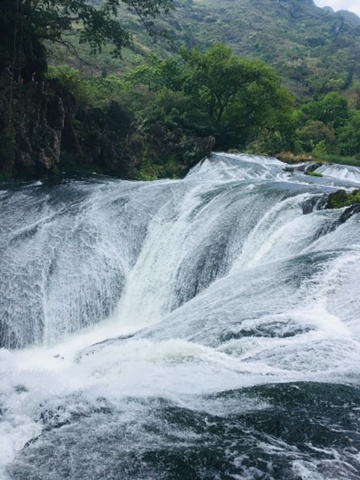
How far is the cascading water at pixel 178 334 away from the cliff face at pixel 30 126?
1.34 metres

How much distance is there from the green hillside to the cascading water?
Result: 47496 mm

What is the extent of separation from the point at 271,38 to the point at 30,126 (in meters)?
106

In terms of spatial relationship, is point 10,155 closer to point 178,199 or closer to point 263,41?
point 178,199

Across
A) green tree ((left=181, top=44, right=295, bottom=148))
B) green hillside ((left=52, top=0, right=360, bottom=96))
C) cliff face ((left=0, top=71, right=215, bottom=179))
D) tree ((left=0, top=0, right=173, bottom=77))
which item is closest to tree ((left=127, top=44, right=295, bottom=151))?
green tree ((left=181, top=44, right=295, bottom=148))

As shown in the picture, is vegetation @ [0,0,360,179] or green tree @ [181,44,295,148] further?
green tree @ [181,44,295,148]

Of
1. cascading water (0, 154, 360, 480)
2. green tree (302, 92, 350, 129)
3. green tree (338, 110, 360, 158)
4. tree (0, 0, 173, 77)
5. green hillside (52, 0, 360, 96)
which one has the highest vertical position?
green hillside (52, 0, 360, 96)

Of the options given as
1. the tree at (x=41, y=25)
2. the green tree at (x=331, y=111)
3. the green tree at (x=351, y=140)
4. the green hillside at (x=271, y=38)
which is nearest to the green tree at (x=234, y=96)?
the green tree at (x=351, y=140)

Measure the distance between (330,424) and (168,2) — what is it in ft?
54.7

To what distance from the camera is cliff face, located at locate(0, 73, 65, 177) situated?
48.3ft

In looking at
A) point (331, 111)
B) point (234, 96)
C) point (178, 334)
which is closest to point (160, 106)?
point (234, 96)

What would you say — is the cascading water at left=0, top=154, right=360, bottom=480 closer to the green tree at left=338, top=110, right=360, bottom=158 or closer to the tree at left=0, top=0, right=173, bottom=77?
the tree at left=0, top=0, right=173, bottom=77

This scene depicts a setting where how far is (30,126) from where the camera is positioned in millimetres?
15820

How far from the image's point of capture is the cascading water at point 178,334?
12.4 feet

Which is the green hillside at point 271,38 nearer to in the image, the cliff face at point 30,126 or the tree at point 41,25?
the tree at point 41,25
